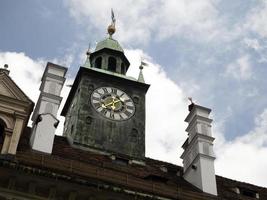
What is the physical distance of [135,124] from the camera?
102 feet

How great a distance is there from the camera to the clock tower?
2928 centimetres

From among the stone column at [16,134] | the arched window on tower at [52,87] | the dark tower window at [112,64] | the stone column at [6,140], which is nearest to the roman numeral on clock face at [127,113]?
the dark tower window at [112,64]

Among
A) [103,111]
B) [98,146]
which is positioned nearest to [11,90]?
[98,146]

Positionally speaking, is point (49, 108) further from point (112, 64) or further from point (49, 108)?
point (112, 64)

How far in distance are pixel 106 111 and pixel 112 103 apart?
66 cm

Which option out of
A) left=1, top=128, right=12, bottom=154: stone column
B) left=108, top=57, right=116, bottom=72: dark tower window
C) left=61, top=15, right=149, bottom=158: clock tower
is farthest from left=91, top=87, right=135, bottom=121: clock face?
left=1, top=128, right=12, bottom=154: stone column

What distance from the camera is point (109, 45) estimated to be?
120 ft

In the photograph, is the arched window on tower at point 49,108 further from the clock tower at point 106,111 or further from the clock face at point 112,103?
the clock face at point 112,103

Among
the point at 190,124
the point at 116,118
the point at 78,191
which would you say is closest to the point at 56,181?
the point at 78,191

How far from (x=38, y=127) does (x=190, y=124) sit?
8.04 meters

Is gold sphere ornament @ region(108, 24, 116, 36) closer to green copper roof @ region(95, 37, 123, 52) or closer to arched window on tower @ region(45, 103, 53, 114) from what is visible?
green copper roof @ region(95, 37, 123, 52)

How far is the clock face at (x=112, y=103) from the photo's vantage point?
30984mm

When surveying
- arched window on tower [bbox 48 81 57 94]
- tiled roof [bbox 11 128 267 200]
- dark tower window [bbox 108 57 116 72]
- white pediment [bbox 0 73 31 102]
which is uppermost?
dark tower window [bbox 108 57 116 72]

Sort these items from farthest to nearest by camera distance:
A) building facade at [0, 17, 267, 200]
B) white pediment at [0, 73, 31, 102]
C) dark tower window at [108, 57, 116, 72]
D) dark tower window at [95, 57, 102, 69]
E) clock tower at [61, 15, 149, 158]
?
dark tower window at [95, 57, 102, 69]
dark tower window at [108, 57, 116, 72]
clock tower at [61, 15, 149, 158]
white pediment at [0, 73, 31, 102]
building facade at [0, 17, 267, 200]
